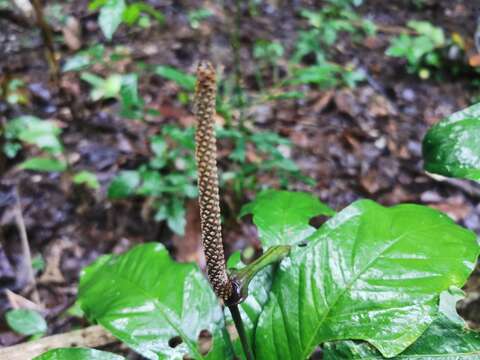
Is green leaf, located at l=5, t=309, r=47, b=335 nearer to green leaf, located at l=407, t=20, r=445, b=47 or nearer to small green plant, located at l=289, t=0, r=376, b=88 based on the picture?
small green plant, located at l=289, t=0, r=376, b=88

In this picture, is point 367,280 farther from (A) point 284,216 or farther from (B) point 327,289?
(A) point 284,216

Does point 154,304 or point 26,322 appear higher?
point 154,304

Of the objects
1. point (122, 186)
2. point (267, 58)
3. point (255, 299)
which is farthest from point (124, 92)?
point (267, 58)

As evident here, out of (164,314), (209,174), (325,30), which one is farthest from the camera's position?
(325,30)

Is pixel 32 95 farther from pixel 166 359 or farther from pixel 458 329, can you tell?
pixel 458 329

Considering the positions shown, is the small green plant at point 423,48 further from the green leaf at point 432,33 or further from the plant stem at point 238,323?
the plant stem at point 238,323

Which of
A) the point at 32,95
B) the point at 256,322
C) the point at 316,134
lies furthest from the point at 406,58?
the point at 256,322
